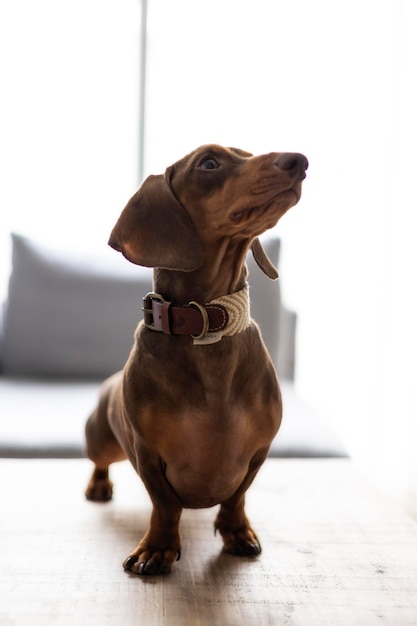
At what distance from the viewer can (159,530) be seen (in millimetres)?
955

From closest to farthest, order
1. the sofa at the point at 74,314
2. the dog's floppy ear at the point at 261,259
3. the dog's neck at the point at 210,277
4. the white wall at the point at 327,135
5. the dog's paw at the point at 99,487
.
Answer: the dog's neck at the point at 210,277 → the dog's floppy ear at the point at 261,259 → the dog's paw at the point at 99,487 → the sofa at the point at 74,314 → the white wall at the point at 327,135

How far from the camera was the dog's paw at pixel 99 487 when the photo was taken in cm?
125

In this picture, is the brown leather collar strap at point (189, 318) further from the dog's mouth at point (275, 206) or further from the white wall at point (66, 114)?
the white wall at point (66, 114)

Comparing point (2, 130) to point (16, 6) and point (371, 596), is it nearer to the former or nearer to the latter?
point (16, 6)

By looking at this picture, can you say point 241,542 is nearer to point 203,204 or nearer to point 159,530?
point 159,530

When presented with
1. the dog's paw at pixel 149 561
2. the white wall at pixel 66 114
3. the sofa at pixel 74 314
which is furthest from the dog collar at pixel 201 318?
the white wall at pixel 66 114

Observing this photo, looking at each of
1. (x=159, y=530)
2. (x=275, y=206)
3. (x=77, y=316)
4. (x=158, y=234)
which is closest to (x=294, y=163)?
(x=275, y=206)

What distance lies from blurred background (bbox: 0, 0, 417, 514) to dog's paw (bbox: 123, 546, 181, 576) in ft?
6.53

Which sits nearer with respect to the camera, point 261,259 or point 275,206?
point 275,206

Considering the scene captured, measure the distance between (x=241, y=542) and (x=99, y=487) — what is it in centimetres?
34

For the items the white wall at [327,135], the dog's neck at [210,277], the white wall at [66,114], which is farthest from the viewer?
the white wall at [66,114]

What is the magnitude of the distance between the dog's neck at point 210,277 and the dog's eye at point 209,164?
0.33 ft

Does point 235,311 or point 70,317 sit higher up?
point 235,311

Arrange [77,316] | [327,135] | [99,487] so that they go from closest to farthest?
[99,487] → [77,316] → [327,135]
